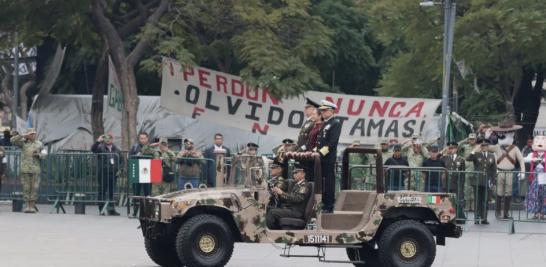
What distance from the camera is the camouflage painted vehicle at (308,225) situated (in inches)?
594

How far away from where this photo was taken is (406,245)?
1581 cm

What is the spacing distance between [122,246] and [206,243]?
3716 millimetres

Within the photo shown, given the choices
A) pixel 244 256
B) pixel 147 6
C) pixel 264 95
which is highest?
pixel 147 6

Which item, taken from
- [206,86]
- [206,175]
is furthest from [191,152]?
[206,86]

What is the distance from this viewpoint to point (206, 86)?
101ft

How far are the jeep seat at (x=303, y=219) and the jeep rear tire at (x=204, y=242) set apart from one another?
66 centimetres

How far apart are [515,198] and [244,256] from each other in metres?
8.67

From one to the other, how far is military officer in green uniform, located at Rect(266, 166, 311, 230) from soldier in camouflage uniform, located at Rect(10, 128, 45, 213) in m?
10.8

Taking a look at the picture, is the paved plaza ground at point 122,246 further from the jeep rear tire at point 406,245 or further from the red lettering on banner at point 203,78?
the red lettering on banner at point 203,78

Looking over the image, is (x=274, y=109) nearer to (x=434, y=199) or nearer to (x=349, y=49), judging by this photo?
(x=349, y=49)

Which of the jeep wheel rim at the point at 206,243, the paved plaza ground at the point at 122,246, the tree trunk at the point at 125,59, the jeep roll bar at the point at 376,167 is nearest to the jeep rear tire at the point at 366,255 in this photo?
the paved plaza ground at the point at 122,246

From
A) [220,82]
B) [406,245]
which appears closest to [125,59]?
[220,82]

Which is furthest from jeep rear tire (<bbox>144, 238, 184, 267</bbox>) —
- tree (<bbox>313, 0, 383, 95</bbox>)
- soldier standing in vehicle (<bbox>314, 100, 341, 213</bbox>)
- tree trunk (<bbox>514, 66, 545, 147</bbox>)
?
tree trunk (<bbox>514, 66, 545, 147</bbox>)

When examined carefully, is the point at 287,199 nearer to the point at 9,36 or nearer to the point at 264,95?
the point at 264,95
